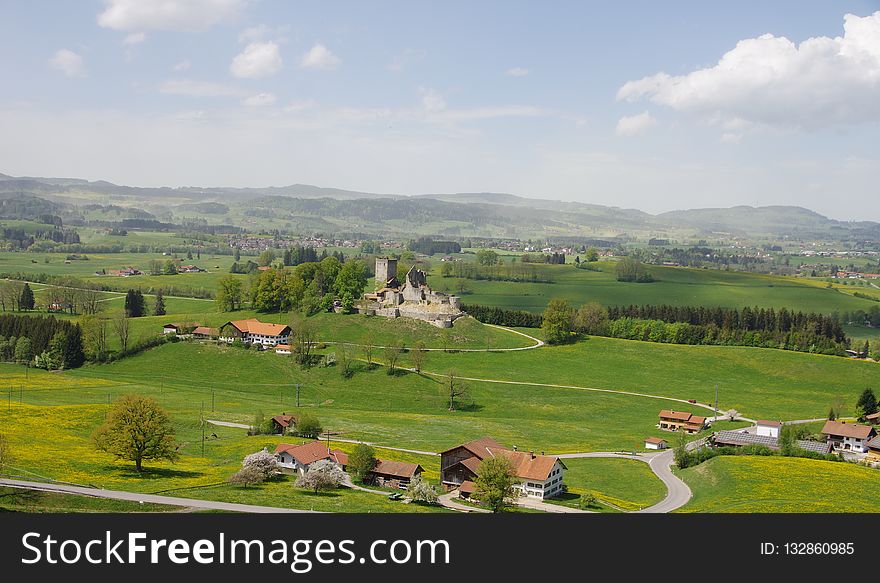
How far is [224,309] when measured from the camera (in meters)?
140

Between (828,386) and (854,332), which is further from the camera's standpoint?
(854,332)

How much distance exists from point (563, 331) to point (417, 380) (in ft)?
113

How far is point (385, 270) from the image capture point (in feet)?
485

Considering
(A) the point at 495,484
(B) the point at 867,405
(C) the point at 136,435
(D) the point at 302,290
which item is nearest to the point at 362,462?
(A) the point at 495,484

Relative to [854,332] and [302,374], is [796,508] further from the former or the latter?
[854,332]

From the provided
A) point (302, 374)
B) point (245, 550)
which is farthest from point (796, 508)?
point (302, 374)

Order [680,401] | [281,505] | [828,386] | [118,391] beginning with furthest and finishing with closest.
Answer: [828,386] → [680,401] → [118,391] → [281,505]

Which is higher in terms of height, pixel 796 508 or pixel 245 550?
pixel 245 550

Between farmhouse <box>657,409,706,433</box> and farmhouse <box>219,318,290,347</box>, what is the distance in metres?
57.5

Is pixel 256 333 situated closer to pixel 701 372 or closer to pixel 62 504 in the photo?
pixel 701 372

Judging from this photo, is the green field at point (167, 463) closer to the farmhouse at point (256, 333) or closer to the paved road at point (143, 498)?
the paved road at point (143, 498)

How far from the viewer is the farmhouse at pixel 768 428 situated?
263 ft

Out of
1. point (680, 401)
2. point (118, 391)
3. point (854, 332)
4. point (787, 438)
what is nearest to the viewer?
point (787, 438)

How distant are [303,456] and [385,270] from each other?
88.2m
